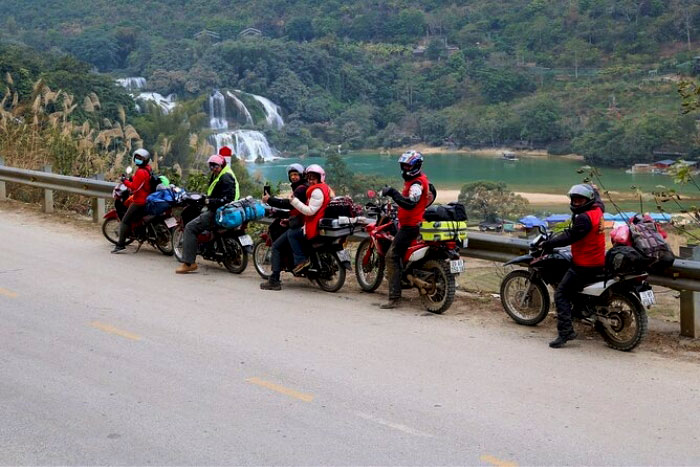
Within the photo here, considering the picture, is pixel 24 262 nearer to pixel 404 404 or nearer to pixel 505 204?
pixel 404 404

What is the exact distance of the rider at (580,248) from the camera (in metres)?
8.38

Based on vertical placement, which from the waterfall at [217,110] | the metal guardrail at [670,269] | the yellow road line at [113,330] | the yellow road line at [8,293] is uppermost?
the waterfall at [217,110]

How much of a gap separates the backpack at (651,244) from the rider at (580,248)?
0.32m

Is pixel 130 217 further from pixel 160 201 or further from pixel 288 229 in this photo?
pixel 288 229

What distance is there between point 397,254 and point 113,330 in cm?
292

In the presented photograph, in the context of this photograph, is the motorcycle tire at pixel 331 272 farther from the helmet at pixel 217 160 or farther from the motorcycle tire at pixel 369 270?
the helmet at pixel 217 160

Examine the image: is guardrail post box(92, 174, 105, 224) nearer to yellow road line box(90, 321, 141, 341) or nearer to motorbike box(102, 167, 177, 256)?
motorbike box(102, 167, 177, 256)

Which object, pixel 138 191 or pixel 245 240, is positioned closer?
pixel 245 240

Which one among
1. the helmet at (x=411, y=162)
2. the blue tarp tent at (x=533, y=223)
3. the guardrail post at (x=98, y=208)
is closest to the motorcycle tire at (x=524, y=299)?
the blue tarp tent at (x=533, y=223)

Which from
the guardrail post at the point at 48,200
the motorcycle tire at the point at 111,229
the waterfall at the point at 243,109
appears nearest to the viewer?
the motorcycle tire at the point at 111,229

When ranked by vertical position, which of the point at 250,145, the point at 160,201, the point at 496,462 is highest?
the point at 250,145

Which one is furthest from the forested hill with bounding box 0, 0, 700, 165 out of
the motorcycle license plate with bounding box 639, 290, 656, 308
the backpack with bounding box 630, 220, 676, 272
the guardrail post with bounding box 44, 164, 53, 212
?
the motorcycle license plate with bounding box 639, 290, 656, 308

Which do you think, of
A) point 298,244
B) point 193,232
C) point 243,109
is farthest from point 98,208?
point 243,109

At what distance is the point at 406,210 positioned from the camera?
9898 millimetres
